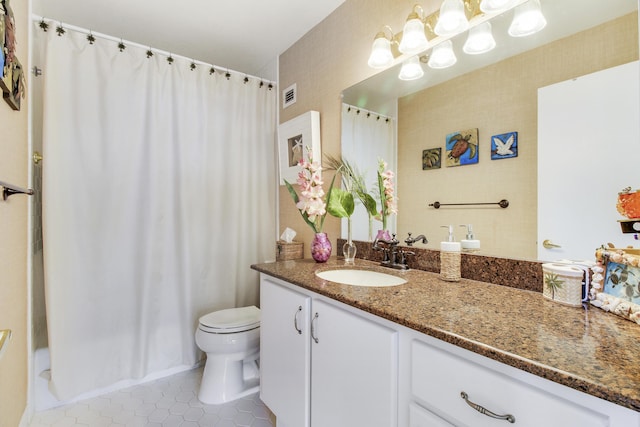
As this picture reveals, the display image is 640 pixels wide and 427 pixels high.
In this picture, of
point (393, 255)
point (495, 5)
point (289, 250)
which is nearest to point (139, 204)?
point (289, 250)

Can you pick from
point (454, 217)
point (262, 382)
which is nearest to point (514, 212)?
point (454, 217)

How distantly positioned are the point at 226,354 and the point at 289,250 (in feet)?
2.31

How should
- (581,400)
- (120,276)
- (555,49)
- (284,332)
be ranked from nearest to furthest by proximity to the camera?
(581,400)
(555,49)
(284,332)
(120,276)

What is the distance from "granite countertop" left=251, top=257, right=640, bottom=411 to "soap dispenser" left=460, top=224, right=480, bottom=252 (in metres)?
0.13

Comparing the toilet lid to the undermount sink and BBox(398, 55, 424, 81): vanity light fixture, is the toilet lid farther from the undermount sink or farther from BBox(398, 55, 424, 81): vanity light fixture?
BBox(398, 55, 424, 81): vanity light fixture

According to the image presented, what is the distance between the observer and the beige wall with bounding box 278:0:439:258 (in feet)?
5.32

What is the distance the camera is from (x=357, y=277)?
145 cm

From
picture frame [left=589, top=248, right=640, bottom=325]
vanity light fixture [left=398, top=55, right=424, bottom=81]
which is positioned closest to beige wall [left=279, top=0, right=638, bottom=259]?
vanity light fixture [left=398, top=55, right=424, bottom=81]

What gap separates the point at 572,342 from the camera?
0.61 meters

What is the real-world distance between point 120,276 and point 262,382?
1.09 metres

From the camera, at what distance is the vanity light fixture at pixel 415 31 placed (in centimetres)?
131

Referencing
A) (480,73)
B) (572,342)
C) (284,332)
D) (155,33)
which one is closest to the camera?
(572,342)

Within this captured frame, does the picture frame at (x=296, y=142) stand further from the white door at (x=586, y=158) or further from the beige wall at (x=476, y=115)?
the white door at (x=586, y=158)

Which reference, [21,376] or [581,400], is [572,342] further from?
[21,376]
